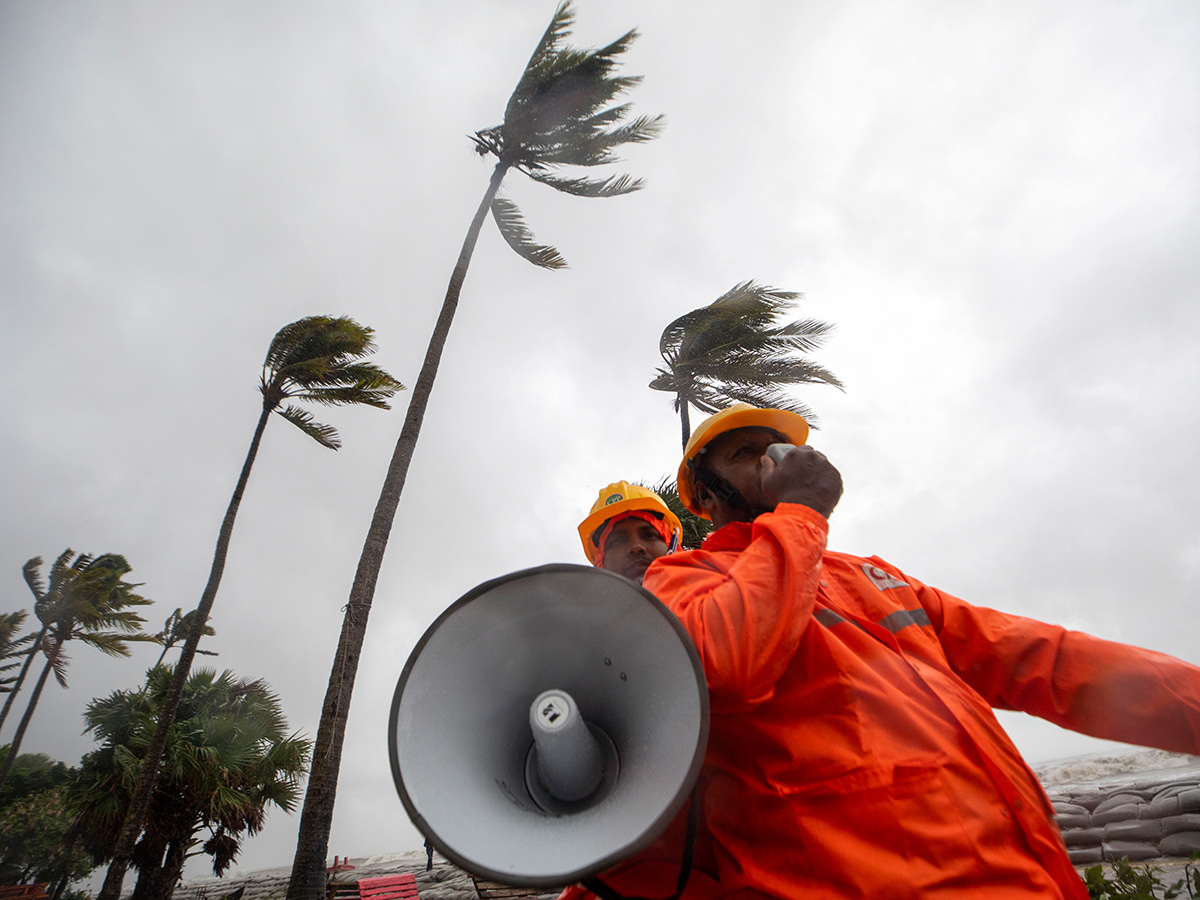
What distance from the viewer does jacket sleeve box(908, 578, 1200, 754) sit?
4.81 feet

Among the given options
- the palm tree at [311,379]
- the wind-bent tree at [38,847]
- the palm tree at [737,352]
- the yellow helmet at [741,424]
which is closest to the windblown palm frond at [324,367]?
the palm tree at [311,379]

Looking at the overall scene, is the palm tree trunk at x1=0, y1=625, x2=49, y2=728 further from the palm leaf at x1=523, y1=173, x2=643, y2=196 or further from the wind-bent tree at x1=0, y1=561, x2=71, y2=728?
the palm leaf at x1=523, y1=173, x2=643, y2=196

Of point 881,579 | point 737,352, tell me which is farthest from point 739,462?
point 737,352

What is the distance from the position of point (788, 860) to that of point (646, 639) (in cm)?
49

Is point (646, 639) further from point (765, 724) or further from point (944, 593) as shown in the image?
point (944, 593)

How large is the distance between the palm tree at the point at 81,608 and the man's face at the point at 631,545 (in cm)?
2189

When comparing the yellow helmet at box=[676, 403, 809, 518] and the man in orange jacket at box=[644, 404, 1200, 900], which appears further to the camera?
the yellow helmet at box=[676, 403, 809, 518]

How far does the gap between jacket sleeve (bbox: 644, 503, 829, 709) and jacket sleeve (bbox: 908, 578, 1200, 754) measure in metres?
0.68

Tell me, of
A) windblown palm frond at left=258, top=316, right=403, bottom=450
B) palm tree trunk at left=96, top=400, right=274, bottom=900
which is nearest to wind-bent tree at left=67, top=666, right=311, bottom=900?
palm tree trunk at left=96, top=400, right=274, bottom=900

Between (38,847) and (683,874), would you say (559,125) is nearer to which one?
(683,874)

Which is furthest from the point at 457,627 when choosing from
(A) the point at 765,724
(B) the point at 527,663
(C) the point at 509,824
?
(A) the point at 765,724

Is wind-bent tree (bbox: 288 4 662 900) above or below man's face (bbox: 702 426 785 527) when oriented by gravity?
above

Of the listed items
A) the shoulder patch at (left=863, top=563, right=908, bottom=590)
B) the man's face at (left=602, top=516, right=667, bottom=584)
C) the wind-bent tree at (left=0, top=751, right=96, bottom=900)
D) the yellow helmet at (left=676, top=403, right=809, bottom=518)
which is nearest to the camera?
the shoulder patch at (left=863, top=563, right=908, bottom=590)

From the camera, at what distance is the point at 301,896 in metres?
4.87
